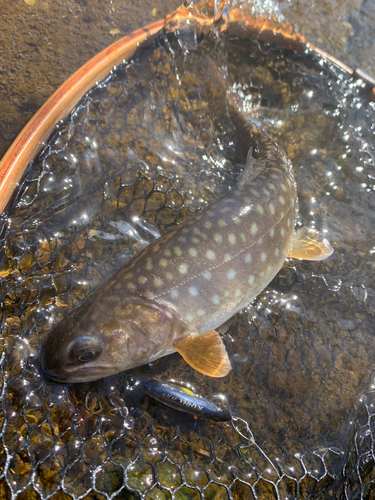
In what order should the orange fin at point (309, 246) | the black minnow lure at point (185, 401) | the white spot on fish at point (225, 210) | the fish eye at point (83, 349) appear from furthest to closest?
1. the orange fin at point (309, 246)
2. the white spot on fish at point (225, 210)
3. the black minnow lure at point (185, 401)
4. the fish eye at point (83, 349)

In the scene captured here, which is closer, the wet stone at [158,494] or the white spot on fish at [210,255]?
the wet stone at [158,494]

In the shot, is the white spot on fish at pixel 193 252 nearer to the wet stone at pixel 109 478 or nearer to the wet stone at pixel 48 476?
the wet stone at pixel 109 478

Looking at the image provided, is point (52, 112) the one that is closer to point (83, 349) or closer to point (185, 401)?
point (83, 349)

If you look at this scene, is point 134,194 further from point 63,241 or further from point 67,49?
point 67,49

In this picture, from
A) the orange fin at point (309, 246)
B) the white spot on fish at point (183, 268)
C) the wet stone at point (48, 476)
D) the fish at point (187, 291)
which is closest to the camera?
the wet stone at point (48, 476)

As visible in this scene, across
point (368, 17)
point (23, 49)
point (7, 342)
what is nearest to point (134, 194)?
point (7, 342)

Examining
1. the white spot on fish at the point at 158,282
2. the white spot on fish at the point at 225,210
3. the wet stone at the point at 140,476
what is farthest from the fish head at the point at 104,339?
the white spot on fish at the point at 225,210

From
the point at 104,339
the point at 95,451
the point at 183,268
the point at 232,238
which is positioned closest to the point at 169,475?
the point at 95,451
